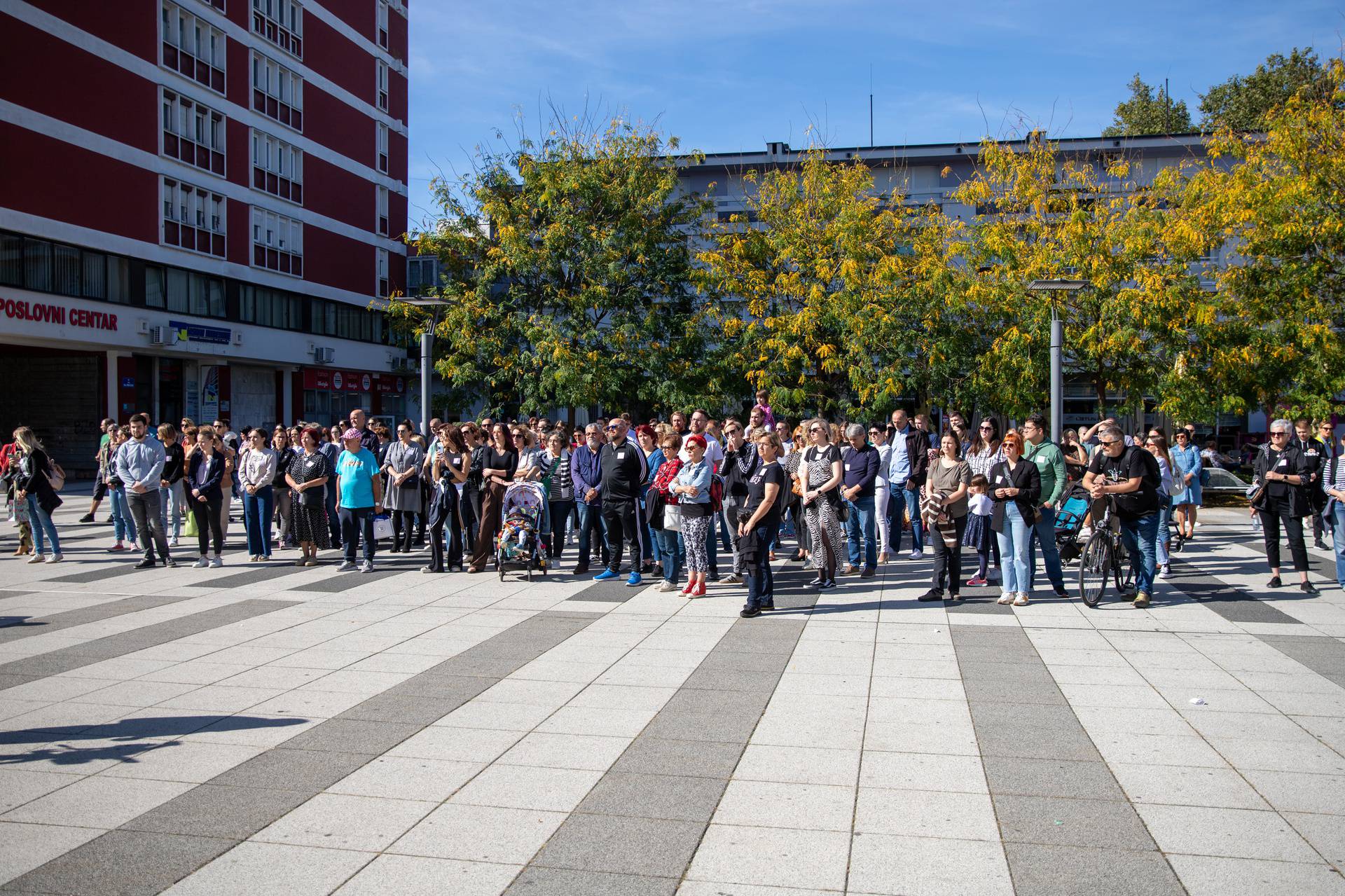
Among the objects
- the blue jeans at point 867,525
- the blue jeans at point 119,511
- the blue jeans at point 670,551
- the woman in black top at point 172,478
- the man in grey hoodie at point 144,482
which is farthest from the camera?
the blue jeans at point 119,511

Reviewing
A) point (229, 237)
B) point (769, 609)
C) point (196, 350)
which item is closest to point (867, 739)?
point (769, 609)

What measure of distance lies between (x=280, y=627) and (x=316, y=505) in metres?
4.47

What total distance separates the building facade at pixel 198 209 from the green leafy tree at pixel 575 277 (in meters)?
8.09

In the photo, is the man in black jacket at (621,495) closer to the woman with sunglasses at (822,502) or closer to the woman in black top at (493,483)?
the woman in black top at (493,483)

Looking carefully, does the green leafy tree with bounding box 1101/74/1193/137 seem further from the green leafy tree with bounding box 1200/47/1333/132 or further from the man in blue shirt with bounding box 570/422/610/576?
the man in blue shirt with bounding box 570/422/610/576

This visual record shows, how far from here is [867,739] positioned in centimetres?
574

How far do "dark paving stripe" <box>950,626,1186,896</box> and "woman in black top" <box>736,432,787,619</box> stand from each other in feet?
8.76

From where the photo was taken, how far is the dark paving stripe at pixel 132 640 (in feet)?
24.4

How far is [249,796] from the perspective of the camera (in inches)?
189

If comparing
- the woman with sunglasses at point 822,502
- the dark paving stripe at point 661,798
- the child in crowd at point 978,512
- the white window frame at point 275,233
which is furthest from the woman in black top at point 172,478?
the white window frame at point 275,233

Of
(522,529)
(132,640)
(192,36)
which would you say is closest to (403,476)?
(522,529)

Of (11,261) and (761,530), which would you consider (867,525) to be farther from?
(11,261)

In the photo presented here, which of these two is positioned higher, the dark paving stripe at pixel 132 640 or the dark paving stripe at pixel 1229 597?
the dark paving stripe at pixel 132 640

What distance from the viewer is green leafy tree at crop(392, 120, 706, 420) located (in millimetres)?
28203
